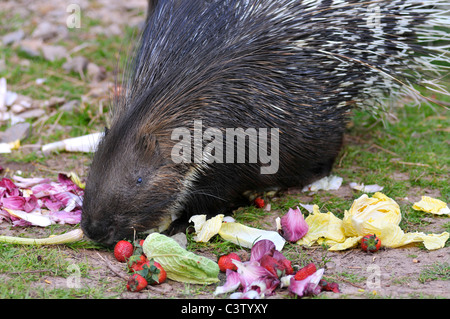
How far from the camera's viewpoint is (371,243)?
2.82 meters

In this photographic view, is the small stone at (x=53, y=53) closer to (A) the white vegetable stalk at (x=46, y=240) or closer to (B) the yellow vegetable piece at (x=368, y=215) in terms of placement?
(A) the white vegetable stalk at (x=46, y=240)

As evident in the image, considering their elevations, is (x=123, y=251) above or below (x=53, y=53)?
below

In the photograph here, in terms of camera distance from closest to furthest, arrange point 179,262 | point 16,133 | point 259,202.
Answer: point 179,262, point 259,202, point 16,133

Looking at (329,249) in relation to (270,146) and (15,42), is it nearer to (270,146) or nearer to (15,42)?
(270,146)

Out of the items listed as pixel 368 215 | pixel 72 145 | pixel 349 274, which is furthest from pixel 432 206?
pixel 72 145

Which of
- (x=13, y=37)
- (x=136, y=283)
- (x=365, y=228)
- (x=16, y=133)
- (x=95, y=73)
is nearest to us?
(x=136, y=283)

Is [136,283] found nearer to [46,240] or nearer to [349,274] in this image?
[46,240]

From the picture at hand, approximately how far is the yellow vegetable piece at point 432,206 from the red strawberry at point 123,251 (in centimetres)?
166

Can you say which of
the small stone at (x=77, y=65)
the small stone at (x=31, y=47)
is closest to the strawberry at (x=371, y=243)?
the small stone at (x=77, y=65)

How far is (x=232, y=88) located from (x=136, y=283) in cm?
119

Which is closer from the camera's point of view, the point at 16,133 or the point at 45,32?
the point at 16,133

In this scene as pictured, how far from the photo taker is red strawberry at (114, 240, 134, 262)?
2.77 m

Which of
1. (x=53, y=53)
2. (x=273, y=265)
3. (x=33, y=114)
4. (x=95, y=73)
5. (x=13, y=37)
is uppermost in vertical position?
A: (x=13, y=37)

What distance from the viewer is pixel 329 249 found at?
2.92m
